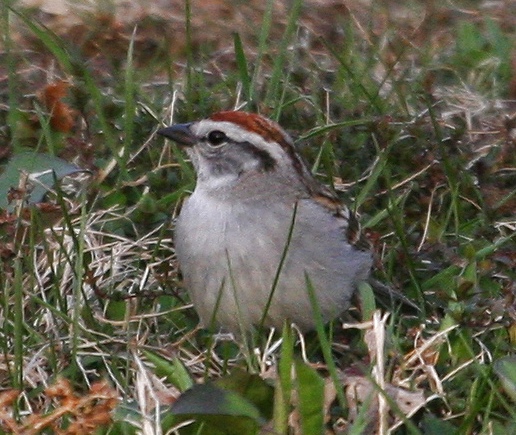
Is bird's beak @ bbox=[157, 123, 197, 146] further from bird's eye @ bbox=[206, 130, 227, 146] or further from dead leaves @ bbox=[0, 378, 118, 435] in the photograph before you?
dead leaves @ bbox=[0, 378, 118, 435]

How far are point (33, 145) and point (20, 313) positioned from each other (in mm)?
1512

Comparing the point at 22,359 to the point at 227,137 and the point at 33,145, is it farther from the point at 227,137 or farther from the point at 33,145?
the point at 33,145

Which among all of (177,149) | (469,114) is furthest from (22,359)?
(469,114)

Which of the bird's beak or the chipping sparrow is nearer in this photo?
the chipping sparrow

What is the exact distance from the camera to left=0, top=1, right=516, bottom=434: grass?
3.33 m

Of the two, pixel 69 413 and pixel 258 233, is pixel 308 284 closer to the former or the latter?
pixel 258 233

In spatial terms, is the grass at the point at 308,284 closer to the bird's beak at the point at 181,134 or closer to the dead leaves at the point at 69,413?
the dead leaves at the point at 69,413

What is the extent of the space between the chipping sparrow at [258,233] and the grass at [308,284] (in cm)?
13

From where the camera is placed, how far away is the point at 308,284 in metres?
3.55

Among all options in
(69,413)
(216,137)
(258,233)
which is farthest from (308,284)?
(216,137)

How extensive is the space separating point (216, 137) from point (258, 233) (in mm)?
425

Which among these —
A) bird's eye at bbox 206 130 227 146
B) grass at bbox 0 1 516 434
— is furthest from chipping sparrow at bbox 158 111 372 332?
grass at bbox 0 1 516 434

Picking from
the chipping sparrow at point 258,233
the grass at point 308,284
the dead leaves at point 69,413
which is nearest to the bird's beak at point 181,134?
the chipping sparrow at point 258,233

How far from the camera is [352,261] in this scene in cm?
427
